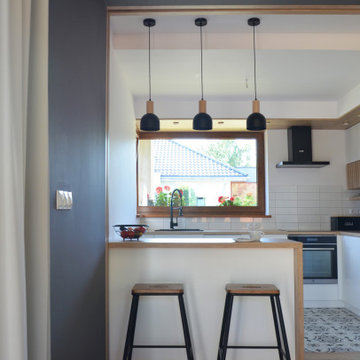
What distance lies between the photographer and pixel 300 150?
5.30m

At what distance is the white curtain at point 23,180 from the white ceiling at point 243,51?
5.98 feet

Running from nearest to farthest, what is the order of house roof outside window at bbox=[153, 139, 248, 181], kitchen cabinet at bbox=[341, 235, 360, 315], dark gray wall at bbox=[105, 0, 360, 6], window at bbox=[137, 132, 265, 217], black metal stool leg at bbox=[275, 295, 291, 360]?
black metal stool leg at bbox=[275, 295, 291, 360], dark gray wall at bbox=[105, 0, 360, 6], kitchen cabinet at bbox=[341, 235, 360, 315], window at bbox=[137, 132, 265, 217], house roof outside window at bbox=[153, 139, 248, 181]

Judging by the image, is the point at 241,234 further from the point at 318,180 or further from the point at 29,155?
the point at 29,155

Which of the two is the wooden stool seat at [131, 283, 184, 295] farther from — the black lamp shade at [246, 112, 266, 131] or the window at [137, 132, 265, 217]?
the window at [137, 132, 265, 217]

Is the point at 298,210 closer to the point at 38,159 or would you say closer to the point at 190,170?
the point at 190,170

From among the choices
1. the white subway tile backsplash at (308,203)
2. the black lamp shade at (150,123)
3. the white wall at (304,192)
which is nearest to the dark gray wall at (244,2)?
the black lamp shade at (150,123)

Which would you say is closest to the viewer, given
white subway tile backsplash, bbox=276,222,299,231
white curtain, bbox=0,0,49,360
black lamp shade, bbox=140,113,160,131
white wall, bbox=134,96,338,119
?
white curtain, bbox=0,0,49,360

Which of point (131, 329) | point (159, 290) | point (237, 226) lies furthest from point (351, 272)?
point (131, 329)

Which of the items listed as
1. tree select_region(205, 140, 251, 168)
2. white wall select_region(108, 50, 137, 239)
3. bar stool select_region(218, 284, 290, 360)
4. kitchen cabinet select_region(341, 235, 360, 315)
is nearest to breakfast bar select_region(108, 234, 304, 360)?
bar stool select_region(218, 284, 290, 360)

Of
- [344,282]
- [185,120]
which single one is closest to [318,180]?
[344,282]

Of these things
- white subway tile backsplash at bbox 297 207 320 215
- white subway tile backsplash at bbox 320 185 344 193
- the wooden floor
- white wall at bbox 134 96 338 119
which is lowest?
the wooden floor

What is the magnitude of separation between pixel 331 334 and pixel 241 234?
4.51 feet

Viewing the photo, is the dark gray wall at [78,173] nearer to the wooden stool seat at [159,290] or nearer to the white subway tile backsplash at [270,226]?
the wooden stool seat at [159,290]

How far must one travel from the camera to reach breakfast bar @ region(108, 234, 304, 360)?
2885 millimetres
